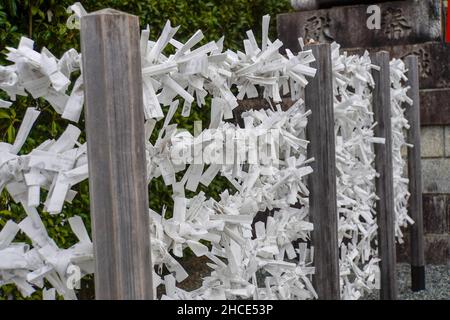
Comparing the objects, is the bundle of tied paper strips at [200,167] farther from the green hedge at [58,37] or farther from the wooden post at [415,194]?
the wooden post at [415,194]

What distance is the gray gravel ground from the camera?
433 centimetres

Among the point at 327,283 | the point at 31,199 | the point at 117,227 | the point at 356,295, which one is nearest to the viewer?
the point at 117,227

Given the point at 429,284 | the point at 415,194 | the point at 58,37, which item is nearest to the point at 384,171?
the point at 415,194

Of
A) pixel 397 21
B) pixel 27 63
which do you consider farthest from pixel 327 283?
pixel 397 21

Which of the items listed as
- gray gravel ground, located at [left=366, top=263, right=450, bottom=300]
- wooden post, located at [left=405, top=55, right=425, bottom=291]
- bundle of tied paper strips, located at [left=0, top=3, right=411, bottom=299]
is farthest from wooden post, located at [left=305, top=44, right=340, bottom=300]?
wooden post, located at [left=405, top=55, right=425, bottom=291]

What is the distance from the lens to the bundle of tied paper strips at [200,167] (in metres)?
1.31

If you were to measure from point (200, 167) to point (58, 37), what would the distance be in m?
1.88

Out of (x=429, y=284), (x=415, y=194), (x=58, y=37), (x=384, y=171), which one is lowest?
(x=429, y=284)

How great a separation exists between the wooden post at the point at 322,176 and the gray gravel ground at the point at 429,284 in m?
1.96

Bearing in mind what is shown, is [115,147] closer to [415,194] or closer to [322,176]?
[322,176]

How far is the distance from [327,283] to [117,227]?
1.27 meters

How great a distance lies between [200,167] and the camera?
1.57 metres
